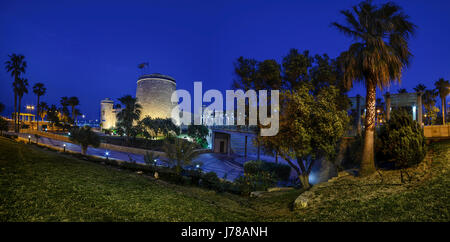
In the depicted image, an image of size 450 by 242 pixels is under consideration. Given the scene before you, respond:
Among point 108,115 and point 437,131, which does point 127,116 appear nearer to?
point 437,131

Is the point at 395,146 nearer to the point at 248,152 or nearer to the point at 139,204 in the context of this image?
the point at 139,204

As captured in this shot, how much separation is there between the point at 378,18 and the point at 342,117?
4.27m

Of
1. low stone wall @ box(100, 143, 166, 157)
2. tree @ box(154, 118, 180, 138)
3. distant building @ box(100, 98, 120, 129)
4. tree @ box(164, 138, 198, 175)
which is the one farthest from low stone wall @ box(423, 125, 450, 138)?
distant building @ box(100, 98, 120, 129)

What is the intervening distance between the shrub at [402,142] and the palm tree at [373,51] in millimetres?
731

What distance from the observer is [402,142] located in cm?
755

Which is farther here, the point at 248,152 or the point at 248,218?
the point at 248,152

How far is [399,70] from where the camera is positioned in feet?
27.0

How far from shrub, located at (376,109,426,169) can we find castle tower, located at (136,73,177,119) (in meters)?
61.4

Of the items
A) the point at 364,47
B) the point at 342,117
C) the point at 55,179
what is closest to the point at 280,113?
the point at 342,117

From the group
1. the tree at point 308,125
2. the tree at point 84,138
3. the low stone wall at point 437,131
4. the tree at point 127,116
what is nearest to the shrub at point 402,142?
the tree at point 308,125

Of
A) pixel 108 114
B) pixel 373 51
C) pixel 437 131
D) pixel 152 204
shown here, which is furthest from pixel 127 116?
pixel 108 114

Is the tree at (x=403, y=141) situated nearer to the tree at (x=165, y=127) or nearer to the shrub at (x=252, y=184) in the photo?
the shrub at (x=252, y=184)

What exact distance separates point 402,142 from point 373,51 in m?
3.71
